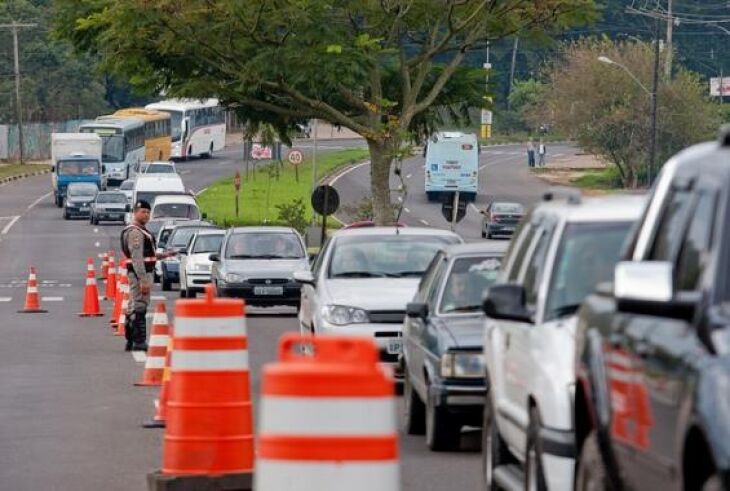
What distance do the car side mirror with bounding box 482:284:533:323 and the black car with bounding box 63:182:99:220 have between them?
74.2 m

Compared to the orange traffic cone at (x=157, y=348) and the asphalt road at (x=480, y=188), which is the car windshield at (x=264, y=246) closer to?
the orange traffic cone at (x=157, y=348)

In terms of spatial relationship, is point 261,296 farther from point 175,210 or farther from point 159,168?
point 159,168

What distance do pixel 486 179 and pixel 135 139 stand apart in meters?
19.2

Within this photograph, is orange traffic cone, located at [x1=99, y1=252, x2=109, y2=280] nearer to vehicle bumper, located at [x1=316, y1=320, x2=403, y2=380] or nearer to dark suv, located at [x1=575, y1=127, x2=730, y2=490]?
vehicle bumper, located at [x1=316, y1=320, x2=403, y2=380]

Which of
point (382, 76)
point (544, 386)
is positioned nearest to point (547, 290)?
point (544, 386)

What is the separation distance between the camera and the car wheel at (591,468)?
8.17 metres

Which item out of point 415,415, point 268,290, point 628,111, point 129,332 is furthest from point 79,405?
point 628,111

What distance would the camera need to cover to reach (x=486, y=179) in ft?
350

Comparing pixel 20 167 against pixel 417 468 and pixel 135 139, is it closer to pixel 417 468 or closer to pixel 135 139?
pixel 135 139

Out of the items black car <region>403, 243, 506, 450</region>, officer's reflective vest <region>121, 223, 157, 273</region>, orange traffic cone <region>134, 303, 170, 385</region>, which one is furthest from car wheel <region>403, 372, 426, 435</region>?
officer's reflective vest <region>121, 223, 157, 273</region>

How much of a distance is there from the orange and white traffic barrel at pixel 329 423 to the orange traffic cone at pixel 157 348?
1212 centimetres

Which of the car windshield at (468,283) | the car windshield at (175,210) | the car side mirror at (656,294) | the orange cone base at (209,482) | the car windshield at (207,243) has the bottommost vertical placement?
the car windshield at (175,210)

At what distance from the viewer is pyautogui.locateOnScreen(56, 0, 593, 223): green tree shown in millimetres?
44406

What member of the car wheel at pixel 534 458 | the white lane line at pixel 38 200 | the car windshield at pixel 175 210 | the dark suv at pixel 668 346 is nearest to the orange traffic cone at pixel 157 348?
the car wheel at pixel 534 458
